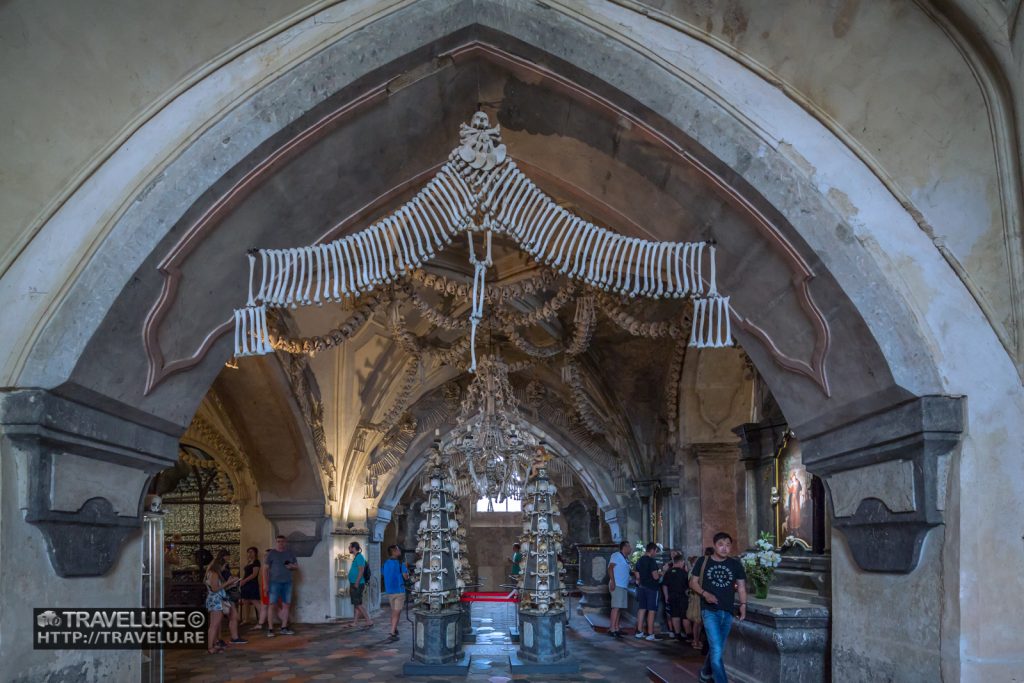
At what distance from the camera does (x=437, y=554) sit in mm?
8242

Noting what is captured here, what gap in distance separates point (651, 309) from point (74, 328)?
6343 mm

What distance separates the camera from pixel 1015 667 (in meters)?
3.66

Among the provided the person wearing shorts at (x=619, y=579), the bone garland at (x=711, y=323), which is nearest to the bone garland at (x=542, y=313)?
the bone garland at (x=711, y=323)

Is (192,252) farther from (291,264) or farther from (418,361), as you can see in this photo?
(418,361)

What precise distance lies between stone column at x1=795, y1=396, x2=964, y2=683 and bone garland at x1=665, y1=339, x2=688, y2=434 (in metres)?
4.86

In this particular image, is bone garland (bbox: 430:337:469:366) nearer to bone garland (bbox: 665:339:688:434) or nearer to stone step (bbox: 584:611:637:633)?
bone garland (bbox: 665:339:688:434)

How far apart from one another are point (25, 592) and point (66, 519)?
→ 354 mm

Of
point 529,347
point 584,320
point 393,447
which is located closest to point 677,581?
point 529,347

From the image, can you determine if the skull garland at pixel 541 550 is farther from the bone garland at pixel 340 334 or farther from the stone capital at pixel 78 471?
the stone capital at pixel 78 471

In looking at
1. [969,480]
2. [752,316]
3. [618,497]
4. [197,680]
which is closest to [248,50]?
[752,316]

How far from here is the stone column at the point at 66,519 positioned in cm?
380

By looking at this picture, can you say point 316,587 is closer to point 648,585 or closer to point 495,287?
point 648,585

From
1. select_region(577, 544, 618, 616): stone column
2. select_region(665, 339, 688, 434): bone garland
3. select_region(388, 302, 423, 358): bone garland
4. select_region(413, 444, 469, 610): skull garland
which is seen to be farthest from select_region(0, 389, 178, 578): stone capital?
select_region(577, 544, 618, 616): stone column

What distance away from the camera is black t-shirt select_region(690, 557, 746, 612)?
5.29 m
